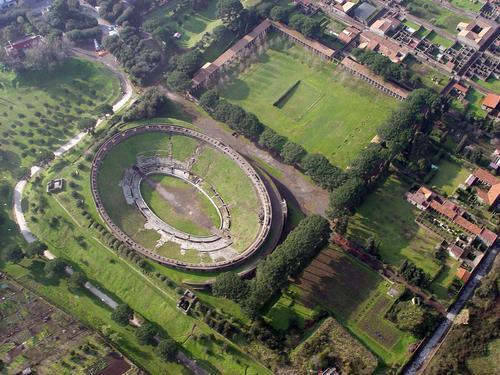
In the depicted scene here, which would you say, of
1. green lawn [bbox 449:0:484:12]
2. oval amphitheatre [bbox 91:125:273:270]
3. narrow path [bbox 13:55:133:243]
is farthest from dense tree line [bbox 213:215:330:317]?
green lawn [bbox 449:0:484:12]

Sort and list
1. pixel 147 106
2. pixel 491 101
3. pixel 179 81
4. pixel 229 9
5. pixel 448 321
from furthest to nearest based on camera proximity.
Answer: pixel 229 9 → pixel 179 81 → pixel 491 101 → pixel 147 106 → pixel 448 321

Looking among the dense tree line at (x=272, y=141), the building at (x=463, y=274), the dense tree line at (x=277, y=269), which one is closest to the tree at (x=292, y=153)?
the dense tree line at (x=272, y=141)

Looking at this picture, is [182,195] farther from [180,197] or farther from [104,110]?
[104,110]

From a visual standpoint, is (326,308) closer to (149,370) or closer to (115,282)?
(149,370)

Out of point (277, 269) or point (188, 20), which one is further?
point (188, 20)

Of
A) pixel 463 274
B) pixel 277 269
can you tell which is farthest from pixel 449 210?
pixel 277 269

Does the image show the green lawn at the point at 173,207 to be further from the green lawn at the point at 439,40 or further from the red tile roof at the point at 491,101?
the green lawn at the point at 439,40

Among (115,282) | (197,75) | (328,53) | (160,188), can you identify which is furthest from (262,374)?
(328,53)
